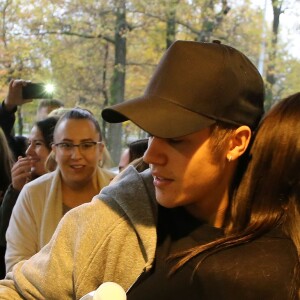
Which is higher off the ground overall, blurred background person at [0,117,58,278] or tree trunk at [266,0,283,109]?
tree trunk at [266,0,283,109]

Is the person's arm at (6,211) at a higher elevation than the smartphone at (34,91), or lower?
lower

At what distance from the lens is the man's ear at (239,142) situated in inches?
29.7

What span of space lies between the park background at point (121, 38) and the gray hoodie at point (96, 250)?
2.84m

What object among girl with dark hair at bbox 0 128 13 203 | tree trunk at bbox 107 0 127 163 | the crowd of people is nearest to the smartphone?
girl with dark hair at bbox 0 128 13 203

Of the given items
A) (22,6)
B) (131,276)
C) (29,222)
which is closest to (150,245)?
(131,276)

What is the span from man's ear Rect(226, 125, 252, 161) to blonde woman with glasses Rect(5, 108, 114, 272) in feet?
3.15

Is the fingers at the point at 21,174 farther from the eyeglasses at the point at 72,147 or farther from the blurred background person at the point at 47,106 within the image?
the blurred background person at the point at 47,106

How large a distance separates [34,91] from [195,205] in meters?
1.93

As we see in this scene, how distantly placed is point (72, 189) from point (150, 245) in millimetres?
1003

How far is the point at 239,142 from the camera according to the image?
2.52ft

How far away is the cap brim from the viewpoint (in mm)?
697

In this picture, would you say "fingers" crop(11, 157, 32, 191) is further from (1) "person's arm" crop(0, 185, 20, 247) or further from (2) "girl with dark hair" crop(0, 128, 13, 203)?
(2) "girl with dark hair" crop(0, 128, 13, 203)

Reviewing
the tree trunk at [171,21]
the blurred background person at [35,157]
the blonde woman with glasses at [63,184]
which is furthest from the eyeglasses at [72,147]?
the tree trunk at [171,21]

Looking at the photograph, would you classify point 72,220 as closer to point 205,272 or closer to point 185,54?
point 205,272
